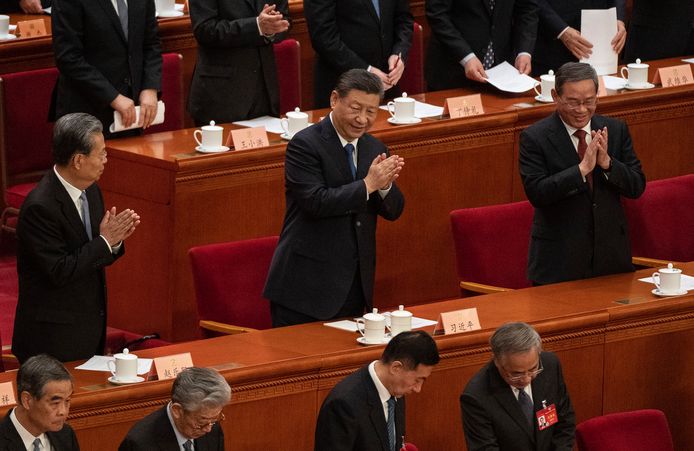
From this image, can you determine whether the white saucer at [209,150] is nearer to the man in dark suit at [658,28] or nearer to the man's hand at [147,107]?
the man's hand at [147,107]

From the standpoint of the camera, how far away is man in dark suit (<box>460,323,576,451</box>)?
437 cm

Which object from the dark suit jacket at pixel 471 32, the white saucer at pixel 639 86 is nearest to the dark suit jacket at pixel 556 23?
the dark suit jacket at pixel 471 32

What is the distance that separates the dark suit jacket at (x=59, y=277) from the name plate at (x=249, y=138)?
1161mm

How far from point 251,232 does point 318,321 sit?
83 cm

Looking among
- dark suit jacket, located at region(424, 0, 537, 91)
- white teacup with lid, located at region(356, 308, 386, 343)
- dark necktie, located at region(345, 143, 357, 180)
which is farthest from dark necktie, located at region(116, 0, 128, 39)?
white teacup with lid, located at region(356, 308, 386, 343)

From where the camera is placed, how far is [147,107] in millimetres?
5727

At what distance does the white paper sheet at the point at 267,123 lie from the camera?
19.7 ft

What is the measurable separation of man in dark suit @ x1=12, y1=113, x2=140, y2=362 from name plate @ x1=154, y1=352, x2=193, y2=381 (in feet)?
1.06

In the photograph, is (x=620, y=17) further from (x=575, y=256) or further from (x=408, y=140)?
(x=575, y=256)

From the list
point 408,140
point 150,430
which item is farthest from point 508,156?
point 150,430

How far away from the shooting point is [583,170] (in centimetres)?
505

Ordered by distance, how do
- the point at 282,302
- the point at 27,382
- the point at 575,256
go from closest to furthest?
the point at 27,382, the point at 282,302, the point at 575,256

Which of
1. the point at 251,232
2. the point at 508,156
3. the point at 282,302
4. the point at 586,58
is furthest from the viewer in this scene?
the point at 586,58

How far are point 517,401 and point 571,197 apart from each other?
962mm
